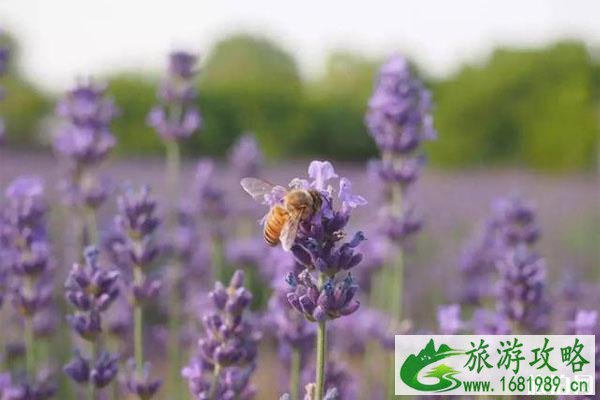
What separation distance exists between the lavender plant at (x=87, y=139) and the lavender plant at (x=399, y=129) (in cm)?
99

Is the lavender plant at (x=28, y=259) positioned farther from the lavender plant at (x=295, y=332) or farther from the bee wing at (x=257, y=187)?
the bee wing at (x=257, y=187)

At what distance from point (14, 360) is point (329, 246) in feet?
7.78

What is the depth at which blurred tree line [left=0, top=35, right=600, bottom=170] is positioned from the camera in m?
21.3

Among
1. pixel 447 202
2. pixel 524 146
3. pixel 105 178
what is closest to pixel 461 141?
pixel 524 146

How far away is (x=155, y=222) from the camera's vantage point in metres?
2.68

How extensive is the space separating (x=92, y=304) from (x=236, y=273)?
42 cm

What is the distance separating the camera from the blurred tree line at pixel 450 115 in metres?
21.3

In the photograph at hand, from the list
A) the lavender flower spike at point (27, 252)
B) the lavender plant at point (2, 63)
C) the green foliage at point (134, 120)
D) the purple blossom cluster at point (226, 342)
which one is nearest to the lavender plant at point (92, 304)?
the purple blossom cluster at point (226, 342)

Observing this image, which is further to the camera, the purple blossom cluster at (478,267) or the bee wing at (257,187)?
the purple blossom cluster at (478,267)

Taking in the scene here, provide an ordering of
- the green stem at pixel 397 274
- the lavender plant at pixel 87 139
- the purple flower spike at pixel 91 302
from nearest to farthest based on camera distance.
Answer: the purple flower spike at pixel 91 302 < the green stem at pixel 397 274 < the lavender plant at pixel 87 139

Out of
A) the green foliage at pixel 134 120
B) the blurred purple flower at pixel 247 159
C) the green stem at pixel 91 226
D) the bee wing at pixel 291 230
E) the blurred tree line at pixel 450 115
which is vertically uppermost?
the blurred tree line at pixel 450 115

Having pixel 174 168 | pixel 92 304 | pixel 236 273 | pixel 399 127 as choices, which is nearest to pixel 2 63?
pixel 174 168

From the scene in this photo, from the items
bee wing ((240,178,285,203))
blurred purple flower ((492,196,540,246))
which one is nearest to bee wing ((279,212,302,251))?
bee wing ((240,178,285,203))

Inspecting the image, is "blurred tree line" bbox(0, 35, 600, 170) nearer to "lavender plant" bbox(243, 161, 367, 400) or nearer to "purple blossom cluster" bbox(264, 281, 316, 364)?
"purple blossom cluster" bbox(264, 281, 316, 364)
